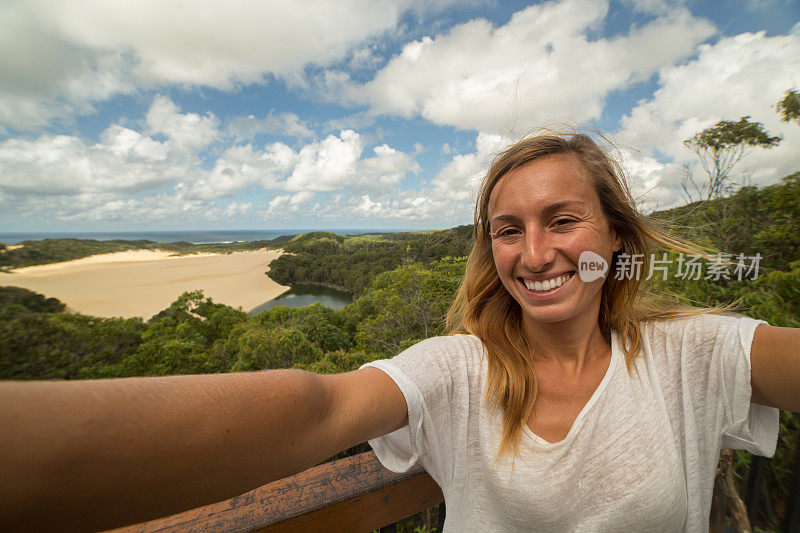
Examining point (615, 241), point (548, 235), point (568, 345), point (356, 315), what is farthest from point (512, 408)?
point (356, 315)

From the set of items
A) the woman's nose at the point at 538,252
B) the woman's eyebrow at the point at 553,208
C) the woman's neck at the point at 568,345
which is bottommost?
the woman's neck at the point at 568,345

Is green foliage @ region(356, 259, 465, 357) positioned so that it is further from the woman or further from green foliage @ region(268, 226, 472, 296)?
green foliage @ region(268, 226, 472, 296)

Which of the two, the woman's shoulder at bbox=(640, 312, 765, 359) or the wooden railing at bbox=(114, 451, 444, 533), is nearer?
the wooden railing at bbox=(114, 451, 444, 533)

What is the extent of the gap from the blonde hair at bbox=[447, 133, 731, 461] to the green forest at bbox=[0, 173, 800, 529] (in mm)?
358

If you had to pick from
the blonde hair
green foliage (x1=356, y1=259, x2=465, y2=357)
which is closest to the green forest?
green foliage (x1=356, y1=259, x2=465, y2=357)

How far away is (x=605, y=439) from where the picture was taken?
3.54 ft

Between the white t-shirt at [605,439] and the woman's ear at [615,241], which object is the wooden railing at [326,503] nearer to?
the white t-shirt at [605,439]

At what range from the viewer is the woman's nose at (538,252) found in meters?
1.22

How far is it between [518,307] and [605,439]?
62 cm

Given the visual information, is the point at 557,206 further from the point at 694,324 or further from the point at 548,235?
the point at 694,324

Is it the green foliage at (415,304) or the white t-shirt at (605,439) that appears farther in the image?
the green foliage at (415,304)

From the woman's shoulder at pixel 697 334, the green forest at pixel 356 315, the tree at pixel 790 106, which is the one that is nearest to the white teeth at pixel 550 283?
the woman's shoulder at pixel 697 334

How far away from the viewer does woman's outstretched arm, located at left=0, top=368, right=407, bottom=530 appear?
16.9 inches

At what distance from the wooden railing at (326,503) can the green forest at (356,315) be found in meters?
0.65
